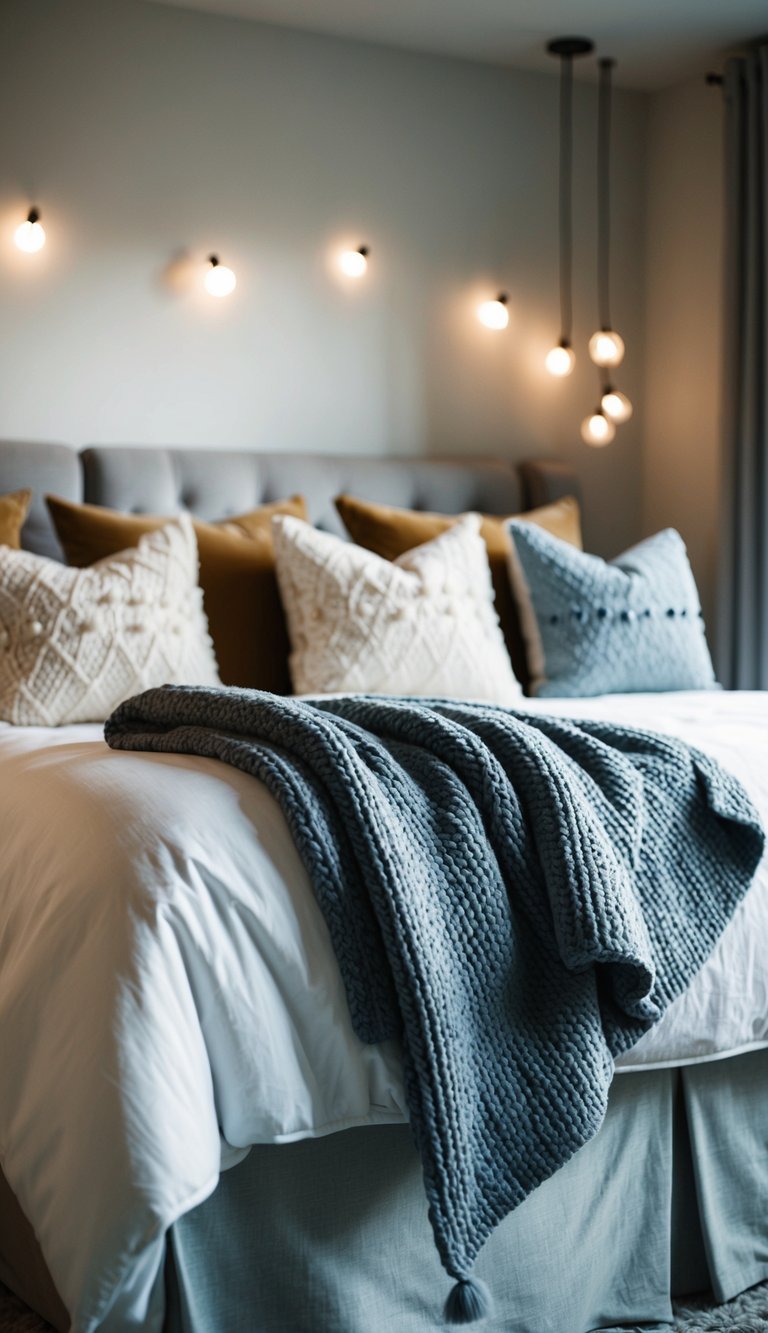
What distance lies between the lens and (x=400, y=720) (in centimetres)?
188

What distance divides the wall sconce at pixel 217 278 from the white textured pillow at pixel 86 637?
43.2 inches

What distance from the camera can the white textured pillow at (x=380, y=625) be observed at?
9.36 ft

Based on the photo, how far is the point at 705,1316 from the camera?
6.06ft

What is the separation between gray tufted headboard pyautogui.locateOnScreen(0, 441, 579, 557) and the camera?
124 inches

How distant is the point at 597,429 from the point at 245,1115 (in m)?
2.98

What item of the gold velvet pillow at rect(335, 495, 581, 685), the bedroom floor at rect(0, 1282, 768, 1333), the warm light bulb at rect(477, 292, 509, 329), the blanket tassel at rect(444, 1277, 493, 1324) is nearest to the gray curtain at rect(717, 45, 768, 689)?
the warm light bulb at rect(477, 292, 509, 329)

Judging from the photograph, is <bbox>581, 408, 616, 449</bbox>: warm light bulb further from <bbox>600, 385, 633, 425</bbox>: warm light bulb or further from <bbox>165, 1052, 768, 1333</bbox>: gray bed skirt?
<bbox>165, 1052, 768, 1333</bbox>: gray bed skirt

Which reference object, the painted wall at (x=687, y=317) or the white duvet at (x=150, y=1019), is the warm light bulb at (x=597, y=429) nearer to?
the painted wall at (x=687, y=317)

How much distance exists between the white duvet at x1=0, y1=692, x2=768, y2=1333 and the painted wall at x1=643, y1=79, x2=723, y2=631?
105 inches

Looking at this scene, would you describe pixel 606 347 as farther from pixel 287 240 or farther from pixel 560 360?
pixel 287 240

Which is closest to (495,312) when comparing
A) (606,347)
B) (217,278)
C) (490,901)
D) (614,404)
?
(606,347)

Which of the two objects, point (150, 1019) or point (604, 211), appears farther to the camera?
point (604, 211)

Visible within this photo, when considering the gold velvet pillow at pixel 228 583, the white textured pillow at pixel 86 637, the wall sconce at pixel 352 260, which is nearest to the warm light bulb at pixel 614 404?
the wall sconce at pixel 352 260

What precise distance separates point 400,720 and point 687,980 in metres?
0.51
